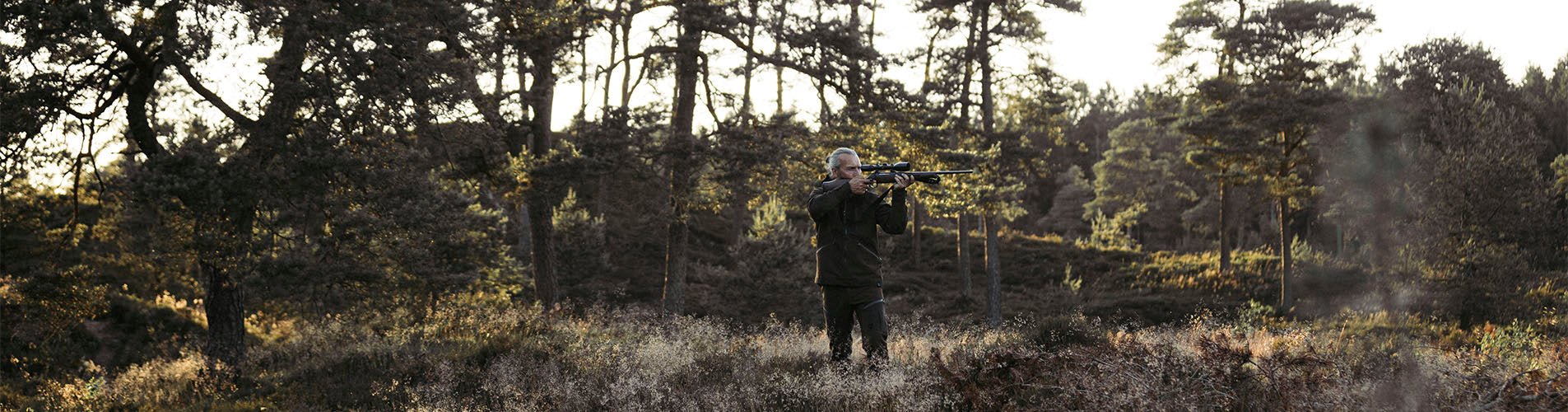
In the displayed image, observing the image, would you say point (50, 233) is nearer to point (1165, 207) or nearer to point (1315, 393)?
point (1315, 393)

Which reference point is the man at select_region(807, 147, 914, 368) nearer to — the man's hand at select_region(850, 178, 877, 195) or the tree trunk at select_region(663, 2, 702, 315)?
the man's hand at select_region(850, 178, 877, 195)

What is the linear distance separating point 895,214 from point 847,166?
0.46m

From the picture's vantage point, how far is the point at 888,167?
263 inches

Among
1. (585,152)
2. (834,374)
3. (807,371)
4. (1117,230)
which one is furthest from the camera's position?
(1117,230)

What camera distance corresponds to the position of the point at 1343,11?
24125 millimetres

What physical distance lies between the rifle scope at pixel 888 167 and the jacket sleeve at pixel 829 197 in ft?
0.92

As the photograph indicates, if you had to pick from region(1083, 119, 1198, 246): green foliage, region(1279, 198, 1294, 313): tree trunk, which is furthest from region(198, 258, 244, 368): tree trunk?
region(1083, 119, 1198, 246): green foliage

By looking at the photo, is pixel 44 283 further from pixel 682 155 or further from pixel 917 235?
pixel 917 235

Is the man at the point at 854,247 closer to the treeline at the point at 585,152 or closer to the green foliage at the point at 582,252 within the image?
the treeline at the point at 585,152

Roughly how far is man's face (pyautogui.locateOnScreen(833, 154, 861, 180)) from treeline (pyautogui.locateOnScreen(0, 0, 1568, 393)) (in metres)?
6.19

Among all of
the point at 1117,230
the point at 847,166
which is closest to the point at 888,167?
the point at 847,166

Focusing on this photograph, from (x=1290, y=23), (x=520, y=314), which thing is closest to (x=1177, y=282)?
(x=1290, y=23)

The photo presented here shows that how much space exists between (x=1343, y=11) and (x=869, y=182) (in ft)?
74.9

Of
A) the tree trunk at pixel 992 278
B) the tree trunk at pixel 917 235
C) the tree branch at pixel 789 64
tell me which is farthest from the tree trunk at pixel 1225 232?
the tree branch at pixel 789 64
